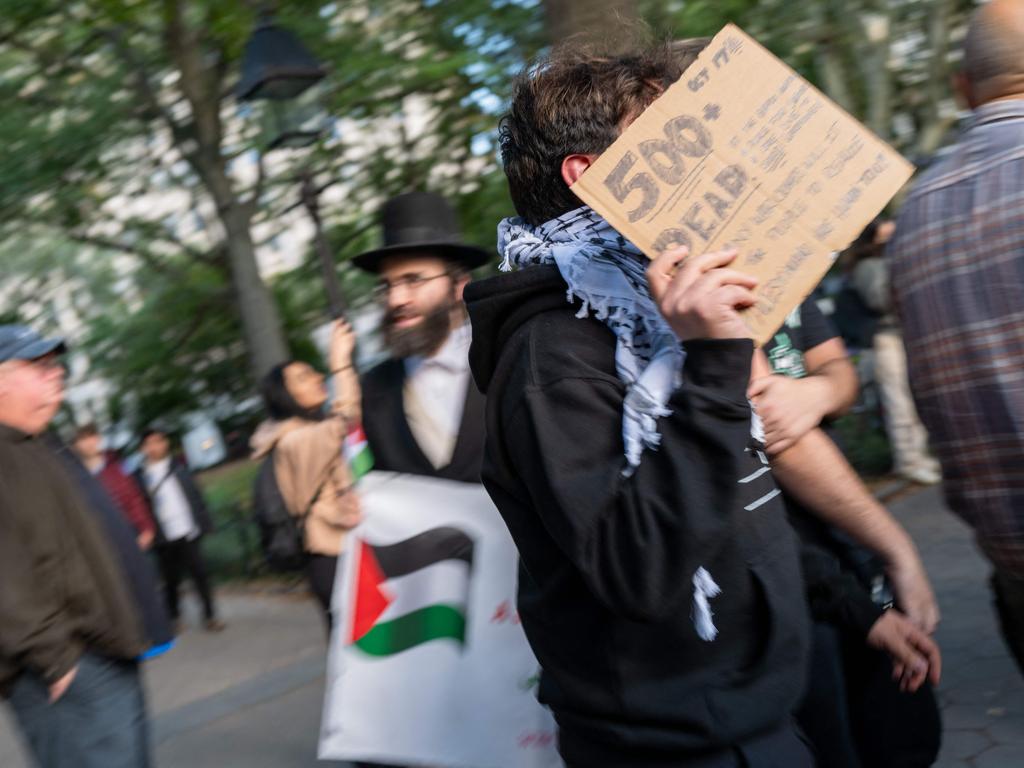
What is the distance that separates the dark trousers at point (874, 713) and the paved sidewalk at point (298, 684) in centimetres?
177

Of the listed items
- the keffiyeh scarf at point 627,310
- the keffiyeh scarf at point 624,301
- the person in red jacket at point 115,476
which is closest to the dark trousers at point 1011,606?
the keffiyeh scarf at point 627,310

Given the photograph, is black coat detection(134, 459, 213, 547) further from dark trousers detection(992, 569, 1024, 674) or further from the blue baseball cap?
dark trousers detection(992, 569, 1024, 674)

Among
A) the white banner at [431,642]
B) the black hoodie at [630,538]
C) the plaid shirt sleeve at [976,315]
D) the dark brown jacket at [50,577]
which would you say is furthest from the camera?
the dark brown jacket at [50,577]

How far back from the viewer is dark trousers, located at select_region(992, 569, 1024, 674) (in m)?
2.56

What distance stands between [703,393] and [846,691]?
1.18 metres

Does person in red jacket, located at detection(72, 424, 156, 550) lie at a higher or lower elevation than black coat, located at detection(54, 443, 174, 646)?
lower

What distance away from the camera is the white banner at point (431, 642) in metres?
2.84

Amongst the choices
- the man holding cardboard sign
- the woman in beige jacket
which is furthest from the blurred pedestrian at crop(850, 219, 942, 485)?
the man holding cardboard sign

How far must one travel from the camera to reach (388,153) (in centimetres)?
1176

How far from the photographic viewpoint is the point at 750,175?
1702 mm

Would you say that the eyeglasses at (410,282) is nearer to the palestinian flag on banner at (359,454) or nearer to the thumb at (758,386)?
the palestinian flag on banner at (359,454)

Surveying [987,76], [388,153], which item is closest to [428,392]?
[987,76]

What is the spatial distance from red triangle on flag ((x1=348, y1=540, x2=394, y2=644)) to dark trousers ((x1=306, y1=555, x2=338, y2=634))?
1.51 metres

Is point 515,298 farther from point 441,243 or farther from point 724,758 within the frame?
point 441,243
